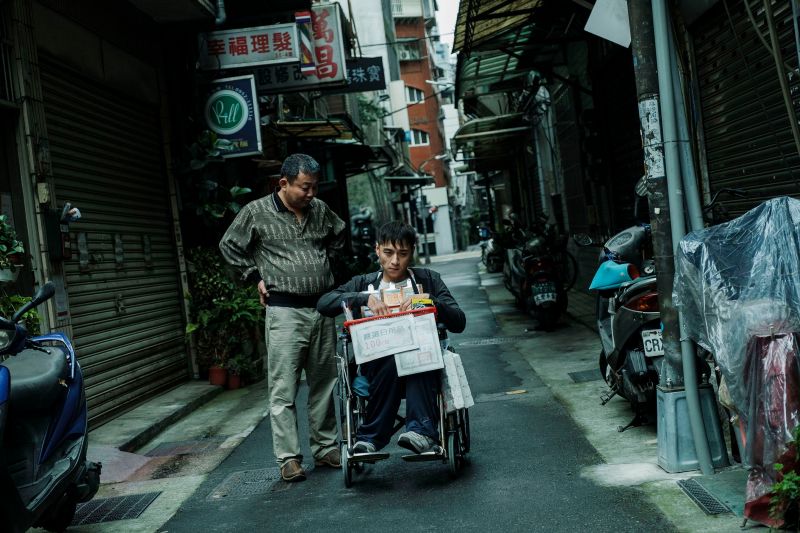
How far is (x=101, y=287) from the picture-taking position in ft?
26.0

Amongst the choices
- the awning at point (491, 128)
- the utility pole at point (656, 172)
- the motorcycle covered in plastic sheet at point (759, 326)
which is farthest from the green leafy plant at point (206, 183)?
the awning at point (491, 128)

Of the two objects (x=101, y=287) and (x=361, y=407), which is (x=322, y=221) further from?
(x=101, y=287)

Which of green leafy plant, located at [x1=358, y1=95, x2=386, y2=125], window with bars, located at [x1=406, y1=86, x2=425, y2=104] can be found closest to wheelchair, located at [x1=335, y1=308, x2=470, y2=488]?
green leafy plant, located at [x1=358, y1=95, x2=386, y2=125]

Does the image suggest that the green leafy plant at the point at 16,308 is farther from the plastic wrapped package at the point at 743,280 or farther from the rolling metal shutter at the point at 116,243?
the plastic wrapped package at the point at 743,280

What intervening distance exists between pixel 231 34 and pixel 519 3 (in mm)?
3508

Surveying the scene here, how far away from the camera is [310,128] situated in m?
14.4

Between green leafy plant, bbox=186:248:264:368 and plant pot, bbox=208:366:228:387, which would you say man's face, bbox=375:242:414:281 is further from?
plant pot, bbox=208:366:228:387

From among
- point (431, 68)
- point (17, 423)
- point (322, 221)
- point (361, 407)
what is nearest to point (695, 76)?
point (322, 221)

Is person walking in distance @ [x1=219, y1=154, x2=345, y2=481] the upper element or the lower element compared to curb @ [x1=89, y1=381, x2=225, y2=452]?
upper

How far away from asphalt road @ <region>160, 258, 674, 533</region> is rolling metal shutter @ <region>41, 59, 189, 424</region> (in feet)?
6.81

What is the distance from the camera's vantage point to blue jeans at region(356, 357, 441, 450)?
4.88 m

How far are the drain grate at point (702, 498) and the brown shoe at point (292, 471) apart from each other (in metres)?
2.21

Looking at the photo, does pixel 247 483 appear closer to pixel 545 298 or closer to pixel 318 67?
pixel 545 298

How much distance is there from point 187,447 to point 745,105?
5198 millimetres
